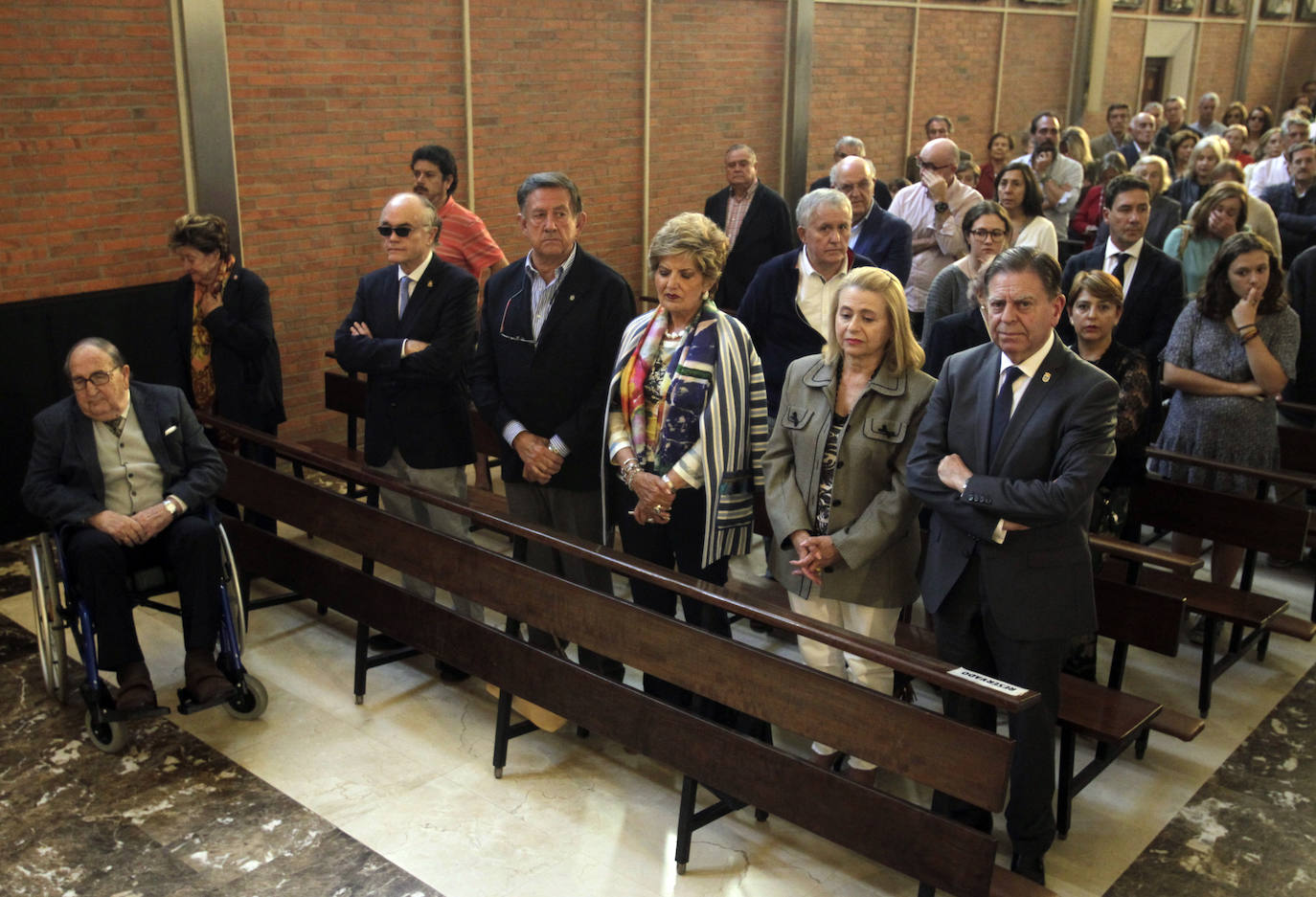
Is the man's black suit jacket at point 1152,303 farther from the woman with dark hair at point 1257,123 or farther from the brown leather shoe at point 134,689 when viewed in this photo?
the woman with dark hair at point 1257,123

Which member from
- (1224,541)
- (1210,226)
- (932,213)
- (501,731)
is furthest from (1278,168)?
(501,731)

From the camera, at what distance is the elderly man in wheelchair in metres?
3.97

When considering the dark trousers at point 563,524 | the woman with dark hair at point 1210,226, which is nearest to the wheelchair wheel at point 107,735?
the dark trousers at point 563,524

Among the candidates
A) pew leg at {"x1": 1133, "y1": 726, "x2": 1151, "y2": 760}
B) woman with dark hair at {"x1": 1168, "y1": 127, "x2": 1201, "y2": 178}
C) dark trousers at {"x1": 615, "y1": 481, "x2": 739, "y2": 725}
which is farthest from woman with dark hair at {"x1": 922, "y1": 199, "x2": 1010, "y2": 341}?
woman with dark hair at {"x1": 1168, "y1": 127, "x2": 1201, "y2": 178}

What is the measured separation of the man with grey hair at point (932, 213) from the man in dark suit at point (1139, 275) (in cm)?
132

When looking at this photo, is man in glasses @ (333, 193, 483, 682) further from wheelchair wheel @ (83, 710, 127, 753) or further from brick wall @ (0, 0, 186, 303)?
brick wall @ (0, 0, 186, 303)

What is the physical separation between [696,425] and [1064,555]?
3.75ft

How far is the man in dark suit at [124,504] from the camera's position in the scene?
13.1ft

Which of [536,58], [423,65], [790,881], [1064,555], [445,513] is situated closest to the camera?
[1064,555]

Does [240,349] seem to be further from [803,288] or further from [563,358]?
[803,288]

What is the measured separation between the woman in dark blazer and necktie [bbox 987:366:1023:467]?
10.3 ft

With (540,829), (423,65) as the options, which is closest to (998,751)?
(540,829)

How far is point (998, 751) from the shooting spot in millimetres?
2785

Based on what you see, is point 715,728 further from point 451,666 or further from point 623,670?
point 451,666
